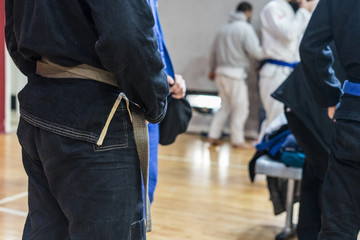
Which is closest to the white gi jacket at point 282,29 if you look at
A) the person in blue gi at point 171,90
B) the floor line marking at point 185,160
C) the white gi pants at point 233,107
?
the floor line marking at point 185,160

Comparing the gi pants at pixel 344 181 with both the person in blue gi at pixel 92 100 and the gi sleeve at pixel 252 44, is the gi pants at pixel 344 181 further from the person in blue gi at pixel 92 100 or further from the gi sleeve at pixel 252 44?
the gi sleeve at pixel 252 44

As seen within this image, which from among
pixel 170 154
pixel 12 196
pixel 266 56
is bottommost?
pixel 170 154

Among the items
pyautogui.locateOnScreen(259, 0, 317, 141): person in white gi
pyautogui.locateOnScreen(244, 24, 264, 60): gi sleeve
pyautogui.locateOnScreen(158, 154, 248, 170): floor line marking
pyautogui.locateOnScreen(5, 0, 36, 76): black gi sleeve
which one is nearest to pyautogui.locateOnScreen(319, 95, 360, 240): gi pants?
pyautogui.locateOnScreen(5, 0, 36, 76): black gi sleeve

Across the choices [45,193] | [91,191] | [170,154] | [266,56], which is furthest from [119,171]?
[170,154]

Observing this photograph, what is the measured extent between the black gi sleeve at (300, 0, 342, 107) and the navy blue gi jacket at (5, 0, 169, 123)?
88 cm

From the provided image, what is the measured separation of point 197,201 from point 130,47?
265 cm

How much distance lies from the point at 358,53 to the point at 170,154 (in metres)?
3.99

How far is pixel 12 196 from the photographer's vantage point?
139 inches

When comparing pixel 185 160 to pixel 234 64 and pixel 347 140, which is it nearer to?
pixel 234 64

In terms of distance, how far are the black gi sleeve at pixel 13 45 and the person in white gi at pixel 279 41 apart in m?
3.45

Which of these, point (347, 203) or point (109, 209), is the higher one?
point (109, 209)

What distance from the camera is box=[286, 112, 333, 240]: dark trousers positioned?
96.7 inches

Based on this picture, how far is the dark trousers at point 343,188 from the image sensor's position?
5.48ft

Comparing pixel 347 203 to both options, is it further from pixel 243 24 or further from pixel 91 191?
pixel 243 24
